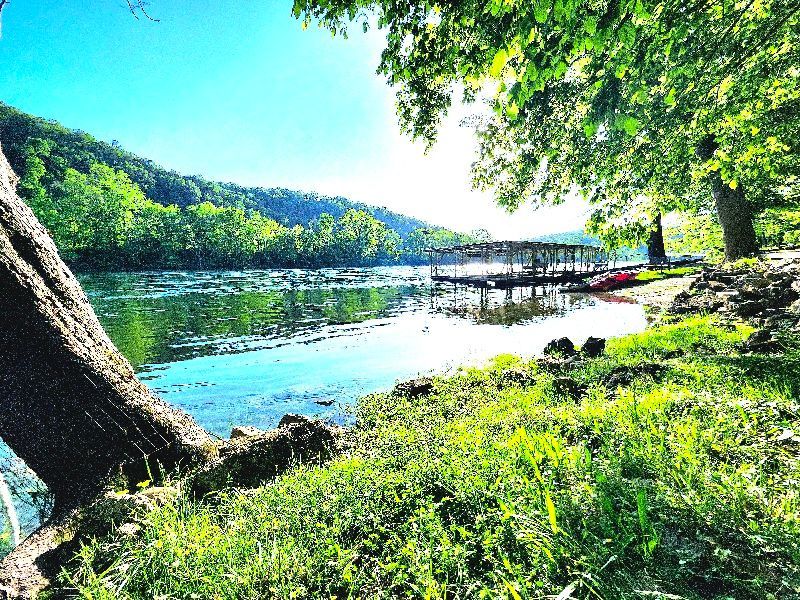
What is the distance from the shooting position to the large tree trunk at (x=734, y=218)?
1734 centimetres

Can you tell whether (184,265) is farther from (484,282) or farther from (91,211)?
(484,282)

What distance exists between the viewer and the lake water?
27.5 feet

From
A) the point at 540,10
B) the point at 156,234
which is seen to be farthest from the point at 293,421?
the point at 156,234

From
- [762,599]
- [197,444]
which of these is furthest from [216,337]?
[762,599]

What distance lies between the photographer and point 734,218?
704 inches

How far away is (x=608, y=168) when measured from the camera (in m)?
7.68

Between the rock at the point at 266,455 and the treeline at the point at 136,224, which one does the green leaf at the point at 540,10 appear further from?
the treeline at the point at 136,224

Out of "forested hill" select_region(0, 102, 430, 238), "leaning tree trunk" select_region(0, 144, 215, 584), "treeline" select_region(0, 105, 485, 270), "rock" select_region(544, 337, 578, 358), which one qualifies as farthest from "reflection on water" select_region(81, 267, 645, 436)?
"forested hill" select_region(0, 102, 430, 238)

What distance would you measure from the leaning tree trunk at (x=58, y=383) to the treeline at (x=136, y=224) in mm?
62708

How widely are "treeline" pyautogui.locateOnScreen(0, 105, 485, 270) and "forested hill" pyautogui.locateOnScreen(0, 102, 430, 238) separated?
38 centimetres

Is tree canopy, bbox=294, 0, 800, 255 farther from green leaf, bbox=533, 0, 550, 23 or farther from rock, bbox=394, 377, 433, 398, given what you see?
rock, bbox=394, 377, 433, 398

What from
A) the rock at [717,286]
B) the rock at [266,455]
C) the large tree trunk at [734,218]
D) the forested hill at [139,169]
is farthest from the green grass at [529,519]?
the forested hill at [139,169]

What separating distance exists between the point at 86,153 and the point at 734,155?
461 feet

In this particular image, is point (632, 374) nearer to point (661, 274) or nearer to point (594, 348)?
point (594, 348)
